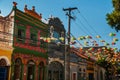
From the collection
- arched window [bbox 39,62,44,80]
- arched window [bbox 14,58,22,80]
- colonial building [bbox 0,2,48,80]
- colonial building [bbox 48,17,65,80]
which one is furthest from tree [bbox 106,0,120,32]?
arched window [bbox 39,62,44,80]

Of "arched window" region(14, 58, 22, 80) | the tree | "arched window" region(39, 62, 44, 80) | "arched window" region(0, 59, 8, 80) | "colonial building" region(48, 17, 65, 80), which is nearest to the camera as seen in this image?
the tree

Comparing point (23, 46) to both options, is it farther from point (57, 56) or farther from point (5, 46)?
point (57, 56)

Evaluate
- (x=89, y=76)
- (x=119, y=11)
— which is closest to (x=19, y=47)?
(x=119, y=11)

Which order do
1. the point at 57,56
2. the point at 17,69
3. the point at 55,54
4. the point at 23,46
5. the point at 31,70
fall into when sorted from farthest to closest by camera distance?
1. the point at 57,56
2. the point at 55,54
3. the point at 31,70
4. the point at 23,46
5. the point at 17,69

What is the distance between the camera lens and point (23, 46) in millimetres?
26969

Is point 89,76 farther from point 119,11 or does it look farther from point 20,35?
point 119,11

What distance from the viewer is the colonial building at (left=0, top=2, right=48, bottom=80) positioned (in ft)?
81.1

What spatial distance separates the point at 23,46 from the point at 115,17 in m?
15.2

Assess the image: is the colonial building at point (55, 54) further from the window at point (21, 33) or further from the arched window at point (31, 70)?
the window at point (21, 33)

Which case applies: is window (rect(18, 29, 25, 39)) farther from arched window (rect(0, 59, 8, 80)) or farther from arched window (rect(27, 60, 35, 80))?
arched window (rect(0, 59, 8, 80))

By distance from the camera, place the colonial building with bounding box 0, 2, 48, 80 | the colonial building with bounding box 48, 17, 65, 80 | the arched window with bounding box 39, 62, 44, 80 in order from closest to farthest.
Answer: the colonial building with bounding box 0, 2, 48, 80 < the arched window with bounding box 39, 62, 44, 80 < the colonial building with bounding box 48, 17, 65, 80

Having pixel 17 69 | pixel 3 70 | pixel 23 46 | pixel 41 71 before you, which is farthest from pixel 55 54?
pixel 3 70

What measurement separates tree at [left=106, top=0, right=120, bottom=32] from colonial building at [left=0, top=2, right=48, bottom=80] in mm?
12783

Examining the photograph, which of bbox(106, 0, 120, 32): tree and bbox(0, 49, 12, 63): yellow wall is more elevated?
bbox(106, 0, 120, 32): tree
